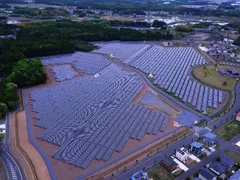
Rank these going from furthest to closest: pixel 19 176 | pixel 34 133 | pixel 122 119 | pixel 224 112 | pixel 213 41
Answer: pixel 213 41 < pixel 224 112 < pixel 122 119 < pixel 34 133 < pixel 19 176

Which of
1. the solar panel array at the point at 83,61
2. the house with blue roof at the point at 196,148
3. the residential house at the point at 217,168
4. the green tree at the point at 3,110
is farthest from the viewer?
the solar panel array at the point at 83,61

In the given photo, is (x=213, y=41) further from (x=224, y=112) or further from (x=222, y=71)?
(x=224, y=112)

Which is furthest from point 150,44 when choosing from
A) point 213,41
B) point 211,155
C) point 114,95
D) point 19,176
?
point 19,176

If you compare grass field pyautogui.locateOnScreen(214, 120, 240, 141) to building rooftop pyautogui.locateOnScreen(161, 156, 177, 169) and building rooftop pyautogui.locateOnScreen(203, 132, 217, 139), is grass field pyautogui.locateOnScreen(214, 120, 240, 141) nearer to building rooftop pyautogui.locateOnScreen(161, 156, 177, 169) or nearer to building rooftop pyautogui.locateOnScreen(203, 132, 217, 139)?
building rooftop pyautogui.locateOnScreen(203, 132, 217, 139)

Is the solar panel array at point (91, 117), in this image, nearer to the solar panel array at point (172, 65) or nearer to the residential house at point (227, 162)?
the solar panel array at point (172, 65)

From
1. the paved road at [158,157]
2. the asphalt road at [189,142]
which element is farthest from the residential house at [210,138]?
the paved road at [158,157]

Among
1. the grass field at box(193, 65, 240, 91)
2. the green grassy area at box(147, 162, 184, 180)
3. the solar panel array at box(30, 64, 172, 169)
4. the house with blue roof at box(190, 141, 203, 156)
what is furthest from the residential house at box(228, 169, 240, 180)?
the grass field at box(193, 65, 240, 91)
